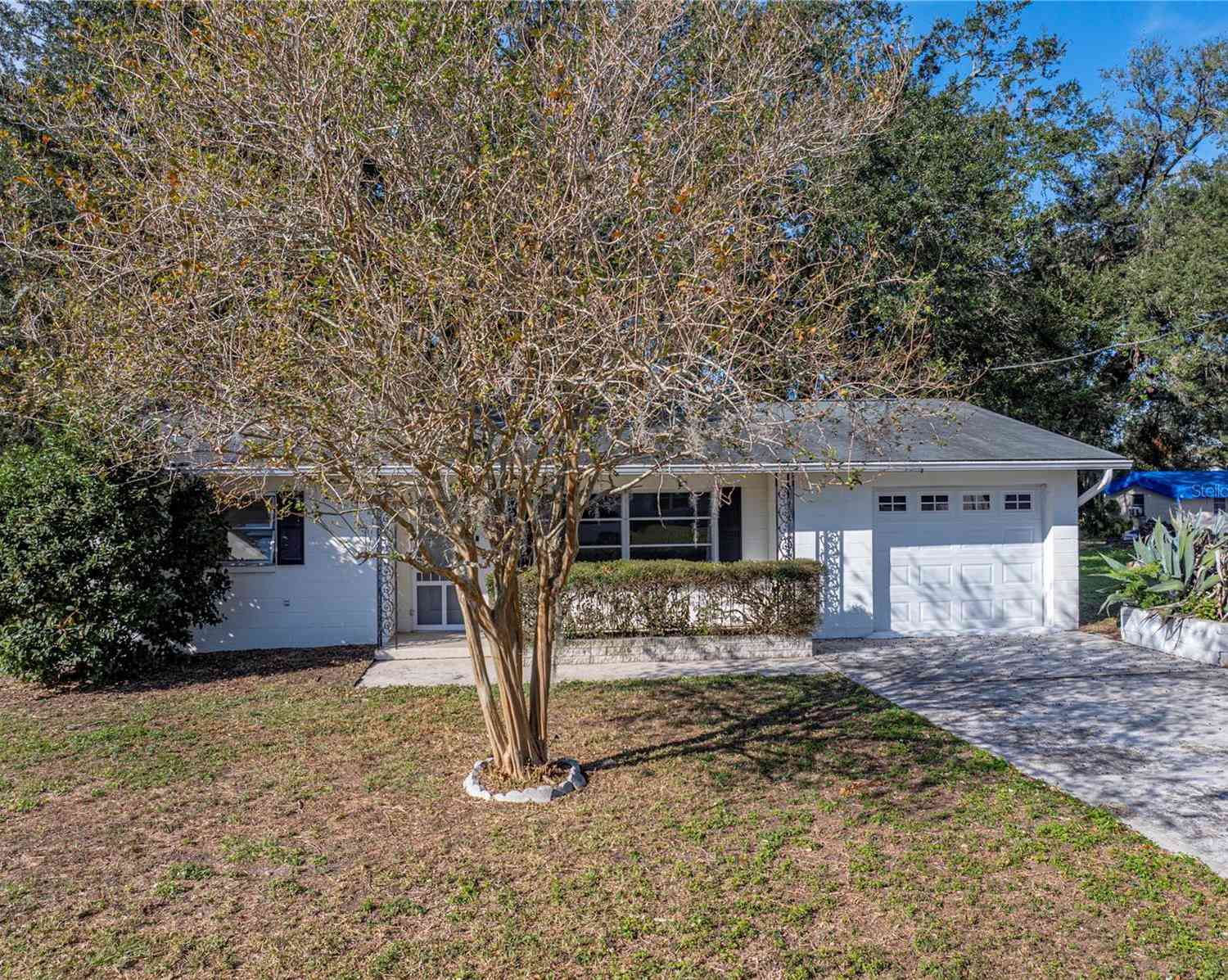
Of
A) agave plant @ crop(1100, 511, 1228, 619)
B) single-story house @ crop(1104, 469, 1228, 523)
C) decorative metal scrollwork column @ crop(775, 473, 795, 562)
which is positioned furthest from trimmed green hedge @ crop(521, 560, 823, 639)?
single-story house @ crop(1104, 469, 1228, 523)

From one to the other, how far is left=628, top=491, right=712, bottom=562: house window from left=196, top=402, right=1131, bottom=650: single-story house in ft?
0.06

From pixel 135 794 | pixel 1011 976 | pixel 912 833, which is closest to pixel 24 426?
pixel 135 794

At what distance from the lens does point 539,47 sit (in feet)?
22.2

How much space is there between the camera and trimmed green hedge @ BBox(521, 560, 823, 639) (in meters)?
11.1

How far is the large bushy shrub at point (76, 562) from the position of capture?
9.37 meters

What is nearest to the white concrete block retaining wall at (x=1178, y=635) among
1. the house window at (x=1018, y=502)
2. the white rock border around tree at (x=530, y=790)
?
the house window at (x=1018, y=502)

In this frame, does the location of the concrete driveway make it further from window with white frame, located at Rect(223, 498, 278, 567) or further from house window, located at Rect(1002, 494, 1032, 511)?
window with white frame, located at Rect(223, 498, 278, 567)

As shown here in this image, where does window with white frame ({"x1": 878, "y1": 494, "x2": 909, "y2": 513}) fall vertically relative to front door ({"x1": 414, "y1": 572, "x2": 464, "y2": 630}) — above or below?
above

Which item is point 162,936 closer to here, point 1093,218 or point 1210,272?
point 1210,272

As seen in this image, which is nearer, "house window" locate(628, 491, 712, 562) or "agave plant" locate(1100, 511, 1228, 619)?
"agave plant" locate(1100, 511, 1228, 619)

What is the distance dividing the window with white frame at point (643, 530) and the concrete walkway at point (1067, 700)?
2.21m

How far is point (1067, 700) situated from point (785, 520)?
170 inches

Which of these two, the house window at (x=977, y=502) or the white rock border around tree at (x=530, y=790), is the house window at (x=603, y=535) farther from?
the white rock border around tree at (x=530, y=790)

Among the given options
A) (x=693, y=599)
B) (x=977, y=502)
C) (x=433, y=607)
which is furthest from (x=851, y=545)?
(x=433, y=607)
